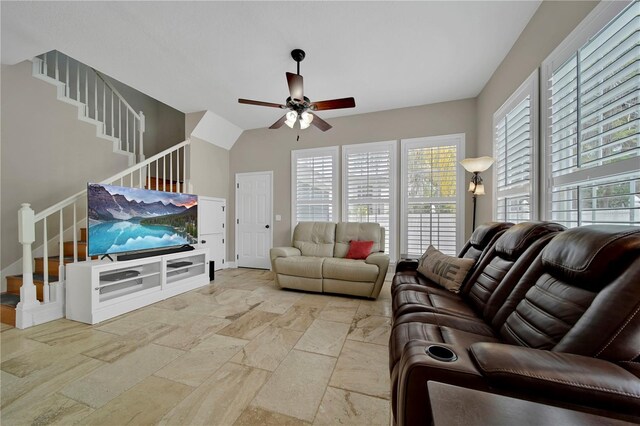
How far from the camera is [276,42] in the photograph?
2.61 m

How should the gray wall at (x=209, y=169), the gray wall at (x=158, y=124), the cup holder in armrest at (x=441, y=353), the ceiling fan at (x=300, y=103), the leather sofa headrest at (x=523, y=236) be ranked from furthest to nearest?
the gray wall at (x=158, y=124) → the gray wall at (x=209, y=169) → the ceiling fan at (x=300, y=103) → the leather sofa headrest at (x=523, y=236) → the cup holder in armrest at (x=441, y=353)

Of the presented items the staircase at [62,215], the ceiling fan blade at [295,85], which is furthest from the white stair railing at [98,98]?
the ceiling fan blade at [295,85]

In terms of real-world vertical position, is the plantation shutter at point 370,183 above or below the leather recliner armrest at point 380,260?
above

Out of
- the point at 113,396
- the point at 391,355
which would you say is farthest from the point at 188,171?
the point at 391,355

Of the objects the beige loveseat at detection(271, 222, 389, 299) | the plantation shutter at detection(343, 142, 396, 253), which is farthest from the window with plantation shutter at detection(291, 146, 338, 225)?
the beige loveseat at detection(271, 222, 389, 299)

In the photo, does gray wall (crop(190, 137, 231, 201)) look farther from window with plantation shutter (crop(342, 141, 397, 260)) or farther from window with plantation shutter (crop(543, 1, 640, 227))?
window with plantation shutter (crop(543, 1, 640, 227))

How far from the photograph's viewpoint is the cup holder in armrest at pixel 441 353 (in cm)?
85

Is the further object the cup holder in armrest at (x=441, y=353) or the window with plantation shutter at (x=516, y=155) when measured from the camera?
the window with plantation shutter at (x=516, y=155)

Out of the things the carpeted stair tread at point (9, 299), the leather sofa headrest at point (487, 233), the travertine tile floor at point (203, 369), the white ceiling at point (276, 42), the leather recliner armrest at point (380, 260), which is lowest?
the travertine tile floor at point (203, 369)

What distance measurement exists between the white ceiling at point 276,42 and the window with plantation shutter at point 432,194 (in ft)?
2.78

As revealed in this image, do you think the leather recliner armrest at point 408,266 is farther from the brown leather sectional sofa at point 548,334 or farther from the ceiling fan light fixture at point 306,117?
the ceiling fan light fixture at point 306,117

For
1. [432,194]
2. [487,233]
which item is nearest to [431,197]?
[432,194]

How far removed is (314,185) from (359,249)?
5.16 ft

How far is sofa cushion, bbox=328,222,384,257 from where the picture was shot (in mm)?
3986
